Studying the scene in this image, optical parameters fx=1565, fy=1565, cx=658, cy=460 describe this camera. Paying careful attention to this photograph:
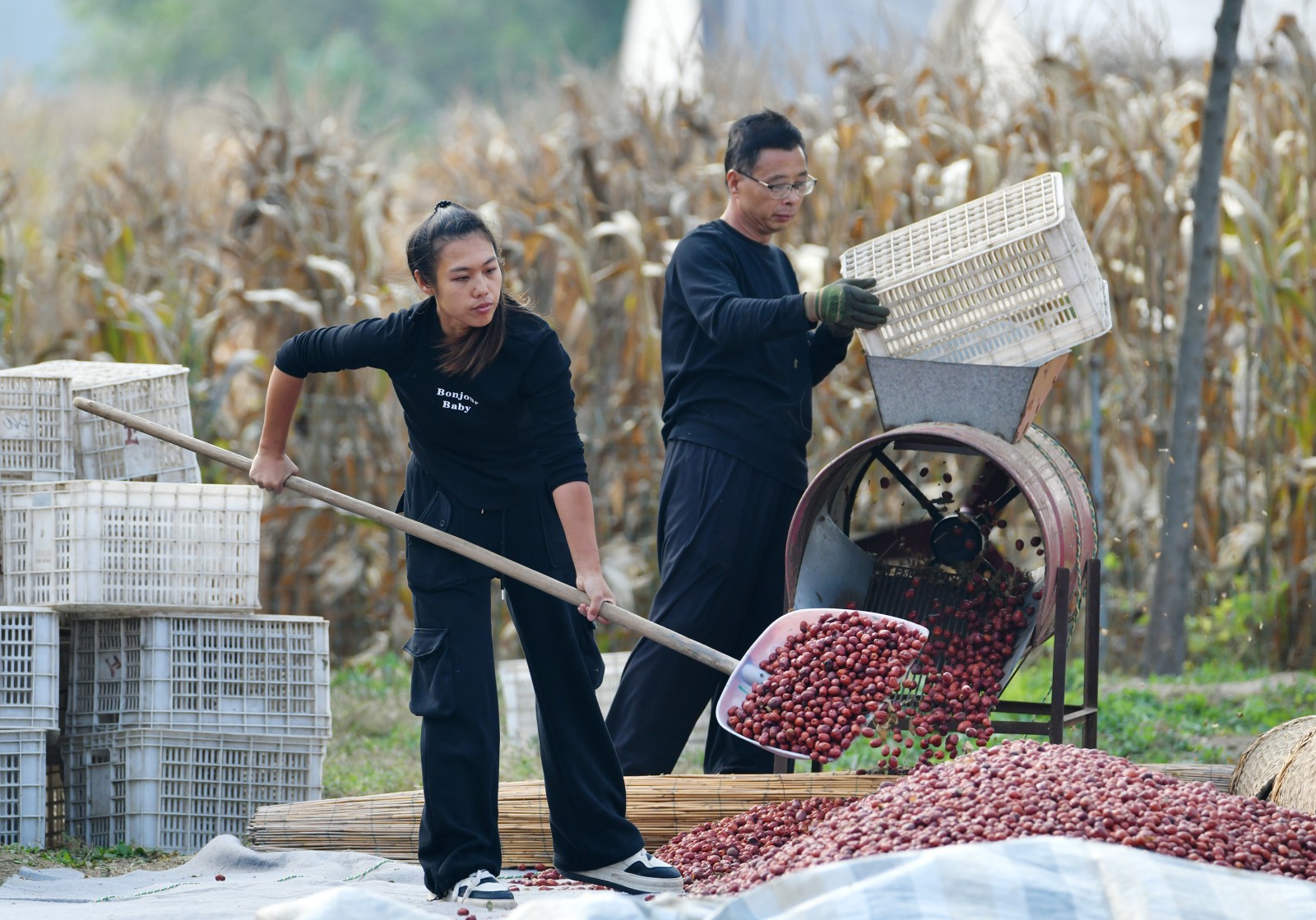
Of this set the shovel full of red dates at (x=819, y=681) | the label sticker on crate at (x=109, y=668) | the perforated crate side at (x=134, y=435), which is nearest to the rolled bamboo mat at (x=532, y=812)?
the shovel full of red dates at (x=819, y=681)

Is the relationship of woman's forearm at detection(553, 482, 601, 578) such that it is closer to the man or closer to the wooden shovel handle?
the wooden shovel handle

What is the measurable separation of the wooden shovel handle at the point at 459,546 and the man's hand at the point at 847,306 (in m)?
0.90

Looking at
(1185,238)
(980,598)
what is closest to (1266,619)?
(1185,238)

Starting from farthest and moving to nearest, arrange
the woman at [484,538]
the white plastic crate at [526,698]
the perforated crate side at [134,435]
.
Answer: the white plastic crate at [526,698]
the perforated crate side at [134,435]
the woman at [484,538]

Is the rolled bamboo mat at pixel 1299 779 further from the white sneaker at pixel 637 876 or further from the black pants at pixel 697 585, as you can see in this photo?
the white sneaker at pixel 637 876

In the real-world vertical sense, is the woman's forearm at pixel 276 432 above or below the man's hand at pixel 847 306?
below

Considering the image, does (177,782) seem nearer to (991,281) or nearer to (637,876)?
(637,876)

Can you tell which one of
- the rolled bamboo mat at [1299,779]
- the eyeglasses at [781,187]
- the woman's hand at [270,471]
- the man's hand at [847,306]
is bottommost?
the rolled bamboo mat at [1299,779]

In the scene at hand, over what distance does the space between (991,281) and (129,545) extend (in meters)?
2.60

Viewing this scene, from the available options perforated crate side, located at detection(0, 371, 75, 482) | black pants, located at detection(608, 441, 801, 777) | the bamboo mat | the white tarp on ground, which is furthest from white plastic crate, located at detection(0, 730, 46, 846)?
the white tarp on ground

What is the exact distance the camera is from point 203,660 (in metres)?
4.77

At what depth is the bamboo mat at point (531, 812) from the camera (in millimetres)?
4160

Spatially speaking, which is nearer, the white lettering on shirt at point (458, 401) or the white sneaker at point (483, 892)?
the white sneaker at point (483, 892)

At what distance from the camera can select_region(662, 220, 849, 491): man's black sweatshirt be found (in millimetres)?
4414
